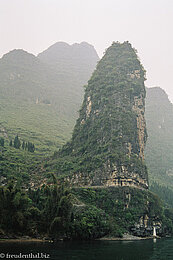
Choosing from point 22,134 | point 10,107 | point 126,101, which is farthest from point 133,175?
point 10,107

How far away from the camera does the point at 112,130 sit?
227ft

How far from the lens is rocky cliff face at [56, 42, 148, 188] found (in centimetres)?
6047

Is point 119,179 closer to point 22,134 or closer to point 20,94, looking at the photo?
point 22,134

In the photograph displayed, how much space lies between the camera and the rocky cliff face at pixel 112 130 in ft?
198

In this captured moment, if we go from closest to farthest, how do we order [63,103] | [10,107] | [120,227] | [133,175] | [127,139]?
[120,227]
[133,175]
[127,139]
[10,107]
[63,103]

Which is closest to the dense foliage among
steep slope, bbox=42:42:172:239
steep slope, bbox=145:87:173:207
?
steep slope, bbox=42:42:172:239

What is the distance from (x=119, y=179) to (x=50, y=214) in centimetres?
2234

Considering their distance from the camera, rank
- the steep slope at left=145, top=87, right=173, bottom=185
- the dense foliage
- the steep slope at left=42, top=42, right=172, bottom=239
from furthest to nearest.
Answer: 1. the steep slope at left=145, top=87, right=173, bottom=185
2. the steep slope at left=42, top=42, right=172, bottom=239
3. the dense foliage

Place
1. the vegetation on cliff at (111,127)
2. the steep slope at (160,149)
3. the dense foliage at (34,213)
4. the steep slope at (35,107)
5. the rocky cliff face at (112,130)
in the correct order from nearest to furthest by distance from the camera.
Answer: the dense foliage at (34,213)
the rocky cliff face at (112,130)
the vegetation on cliff at (111,127)
the steep slope at (35,107)
the steep slope at (160,149)

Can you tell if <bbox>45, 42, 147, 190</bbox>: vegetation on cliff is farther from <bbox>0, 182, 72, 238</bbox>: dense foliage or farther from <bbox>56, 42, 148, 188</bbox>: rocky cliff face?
<bbox>0, 182, 72, 238</bbox>: dense foliage

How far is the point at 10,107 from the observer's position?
14075 centimetres

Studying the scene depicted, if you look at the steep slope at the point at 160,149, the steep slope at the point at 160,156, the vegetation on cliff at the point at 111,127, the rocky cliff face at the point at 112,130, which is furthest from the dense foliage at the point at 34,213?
the steep slope at the point at 160,149

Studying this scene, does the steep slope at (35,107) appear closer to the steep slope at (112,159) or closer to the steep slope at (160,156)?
the steep slope at (112,159)

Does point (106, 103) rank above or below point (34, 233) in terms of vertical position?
above
